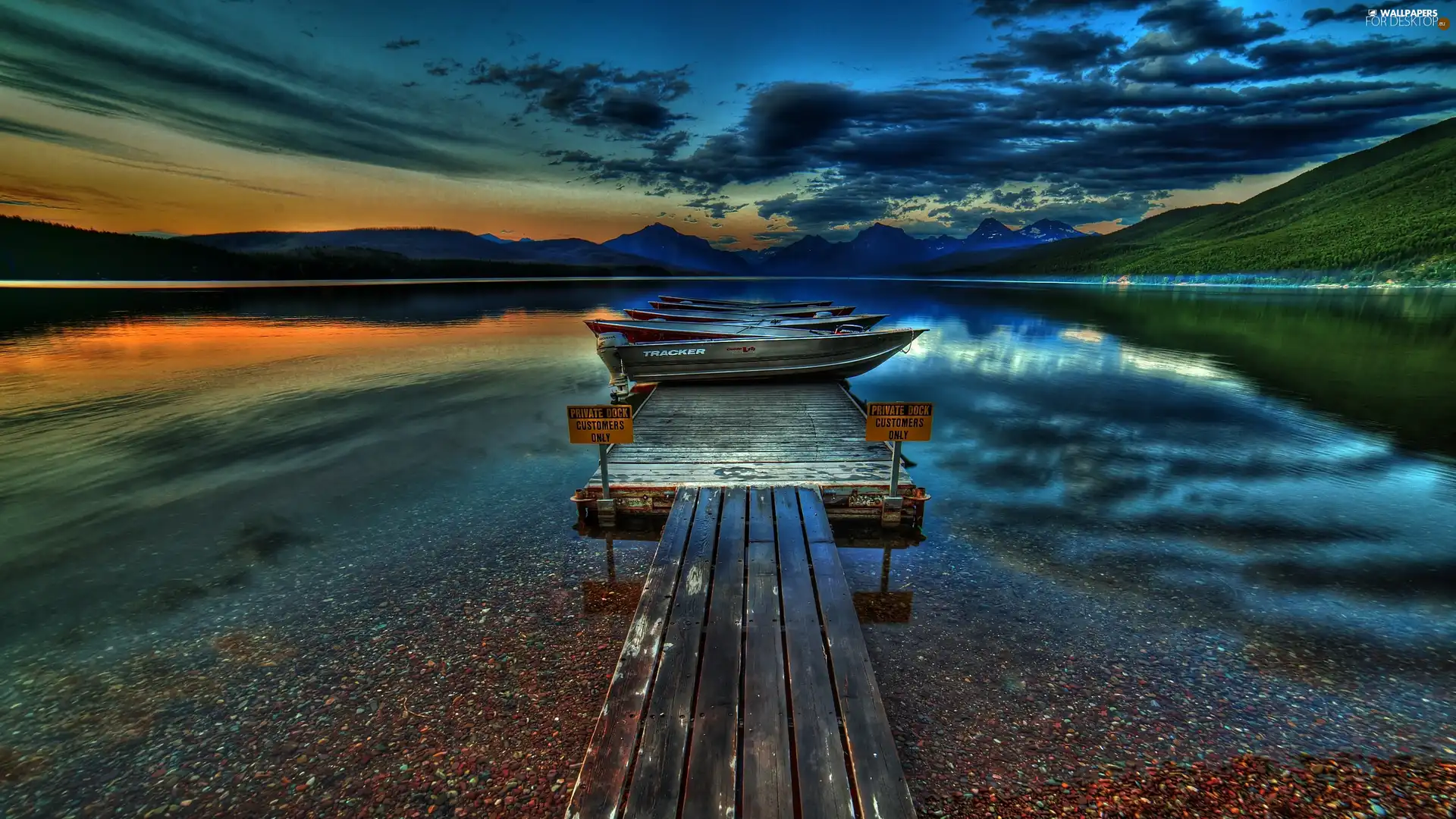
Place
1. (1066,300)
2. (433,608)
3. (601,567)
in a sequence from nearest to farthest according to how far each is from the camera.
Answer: (433,608) → (601,567) → (1066,300)

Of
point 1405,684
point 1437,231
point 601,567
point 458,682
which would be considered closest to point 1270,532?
point 1405,684

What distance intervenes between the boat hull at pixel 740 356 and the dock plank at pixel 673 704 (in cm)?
1191

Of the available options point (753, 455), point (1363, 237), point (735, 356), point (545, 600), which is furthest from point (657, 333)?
point (1363, 237)

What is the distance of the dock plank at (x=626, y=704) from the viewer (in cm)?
390

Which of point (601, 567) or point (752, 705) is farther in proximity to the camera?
point (601, 567)

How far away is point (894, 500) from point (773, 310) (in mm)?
26279

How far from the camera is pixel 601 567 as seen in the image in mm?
8859

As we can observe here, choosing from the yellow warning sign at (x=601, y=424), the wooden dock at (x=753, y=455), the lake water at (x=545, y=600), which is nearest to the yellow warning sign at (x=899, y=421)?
the wooden dock at (x=753, y=455)

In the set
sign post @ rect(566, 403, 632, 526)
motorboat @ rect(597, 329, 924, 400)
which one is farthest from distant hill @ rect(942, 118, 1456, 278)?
sign post @ rect(566, 403, 632, 526)

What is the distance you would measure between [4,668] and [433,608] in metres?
4.64

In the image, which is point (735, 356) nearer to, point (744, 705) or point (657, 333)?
point (657, 333)

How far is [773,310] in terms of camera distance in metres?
34.7

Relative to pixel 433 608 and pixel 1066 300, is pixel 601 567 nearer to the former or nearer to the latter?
pixel 433 608

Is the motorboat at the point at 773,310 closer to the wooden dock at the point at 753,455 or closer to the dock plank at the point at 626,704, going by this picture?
the wooden dock at the point at 753,455
